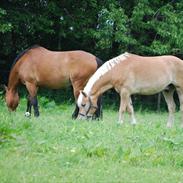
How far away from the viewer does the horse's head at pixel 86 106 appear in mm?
13461

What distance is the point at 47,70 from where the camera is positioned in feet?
50.4

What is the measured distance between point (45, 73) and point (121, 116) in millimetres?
3267

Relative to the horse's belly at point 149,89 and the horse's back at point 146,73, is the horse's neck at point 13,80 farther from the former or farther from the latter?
the horse's belly at point 149,89

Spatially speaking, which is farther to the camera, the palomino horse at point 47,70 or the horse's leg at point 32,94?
the palomino horse at point 47,70

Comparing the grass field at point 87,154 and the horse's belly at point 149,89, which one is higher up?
the grass field at point 87,154

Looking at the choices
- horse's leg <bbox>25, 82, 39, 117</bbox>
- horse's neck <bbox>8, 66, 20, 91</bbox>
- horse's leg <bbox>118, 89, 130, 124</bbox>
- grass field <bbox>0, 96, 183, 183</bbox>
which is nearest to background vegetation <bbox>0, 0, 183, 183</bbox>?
grass field <bbox>0, 96, 183, 183</bbox>

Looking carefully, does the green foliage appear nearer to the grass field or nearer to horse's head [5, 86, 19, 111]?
horse's head [5, 86, 19, 111]

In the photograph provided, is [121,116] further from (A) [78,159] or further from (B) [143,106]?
(B) [143,106]

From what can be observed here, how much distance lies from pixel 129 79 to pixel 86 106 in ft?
4.31

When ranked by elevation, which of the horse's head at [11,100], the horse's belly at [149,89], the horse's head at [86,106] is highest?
the horse's belly at [149,89]

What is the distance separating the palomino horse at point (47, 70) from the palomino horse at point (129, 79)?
143 cm

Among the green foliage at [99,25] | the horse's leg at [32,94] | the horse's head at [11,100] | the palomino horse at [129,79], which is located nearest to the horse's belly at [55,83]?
the horse's leg at [32,94]


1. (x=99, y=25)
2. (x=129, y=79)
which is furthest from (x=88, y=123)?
(x=99, y=25)

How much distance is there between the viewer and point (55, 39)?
984 inches
